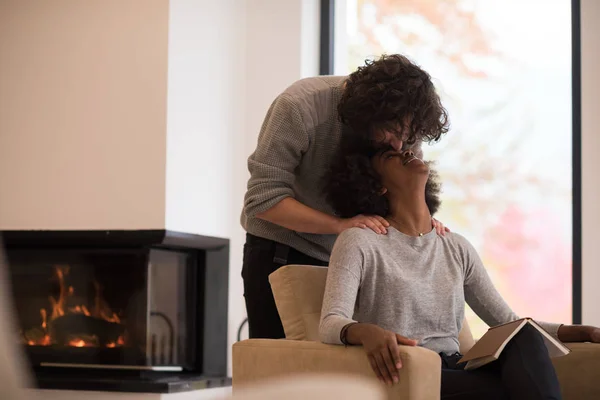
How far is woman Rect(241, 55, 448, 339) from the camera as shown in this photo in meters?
2.14

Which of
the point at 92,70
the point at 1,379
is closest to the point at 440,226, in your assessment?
the point at 1,379

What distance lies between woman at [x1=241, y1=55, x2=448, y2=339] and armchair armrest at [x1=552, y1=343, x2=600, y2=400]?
0.46 m

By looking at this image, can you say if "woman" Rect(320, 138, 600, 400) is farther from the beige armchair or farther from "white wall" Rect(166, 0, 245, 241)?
"white wall" Rect(166, 0, 245, 241)

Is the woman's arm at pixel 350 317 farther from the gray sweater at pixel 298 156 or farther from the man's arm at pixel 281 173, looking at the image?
the gray sweater at pixel 298 156

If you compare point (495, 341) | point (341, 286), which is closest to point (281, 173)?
point (341, 286)

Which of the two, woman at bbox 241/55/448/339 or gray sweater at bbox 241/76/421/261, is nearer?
woman at bbox 241/55/448/339

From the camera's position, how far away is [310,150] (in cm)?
233

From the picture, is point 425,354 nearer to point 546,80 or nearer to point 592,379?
point 592,379

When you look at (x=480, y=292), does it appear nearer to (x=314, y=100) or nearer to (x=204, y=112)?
(x=314, y=100)

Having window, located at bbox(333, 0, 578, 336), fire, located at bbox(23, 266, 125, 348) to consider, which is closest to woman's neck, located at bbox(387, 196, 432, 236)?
window, located at bbox(333, 0, 578, 336)

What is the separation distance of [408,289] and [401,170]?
32 centimetres

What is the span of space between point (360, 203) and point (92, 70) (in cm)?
236

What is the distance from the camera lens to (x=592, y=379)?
7.16 feet

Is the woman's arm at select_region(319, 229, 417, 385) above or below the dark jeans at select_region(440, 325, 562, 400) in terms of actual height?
above
